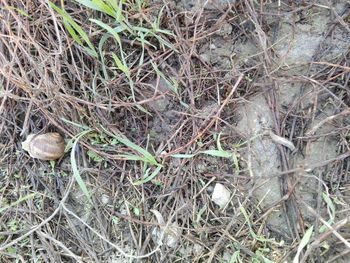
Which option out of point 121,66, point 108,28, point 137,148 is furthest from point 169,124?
point 108,28

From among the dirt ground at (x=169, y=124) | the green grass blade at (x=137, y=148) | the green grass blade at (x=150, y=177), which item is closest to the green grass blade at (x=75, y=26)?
the dirt ground at (x=169, y=124)

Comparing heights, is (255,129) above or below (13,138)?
above

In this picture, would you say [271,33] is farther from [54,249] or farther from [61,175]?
[54,249]

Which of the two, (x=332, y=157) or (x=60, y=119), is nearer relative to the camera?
(x=332, y=157)

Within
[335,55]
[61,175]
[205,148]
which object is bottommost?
[61,175]

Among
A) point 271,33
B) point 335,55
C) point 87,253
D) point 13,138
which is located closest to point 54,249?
point 87,253

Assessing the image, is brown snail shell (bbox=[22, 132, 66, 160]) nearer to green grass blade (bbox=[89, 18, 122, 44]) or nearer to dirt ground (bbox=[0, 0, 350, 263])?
dirt ground (bbox=[0, 0, 350, 263])

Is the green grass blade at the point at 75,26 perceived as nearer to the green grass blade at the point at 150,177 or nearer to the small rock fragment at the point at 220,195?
the green grass blade at the point at 150,177

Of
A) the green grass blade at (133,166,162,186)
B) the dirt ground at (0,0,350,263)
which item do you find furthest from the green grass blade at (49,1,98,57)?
the green grass blade at (133,166,162,186)
